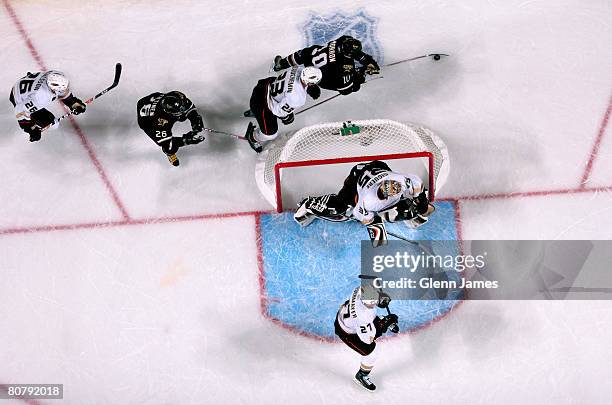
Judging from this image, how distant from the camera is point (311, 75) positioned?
368cm

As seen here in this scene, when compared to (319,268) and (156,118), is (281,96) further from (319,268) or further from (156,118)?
(319,268)

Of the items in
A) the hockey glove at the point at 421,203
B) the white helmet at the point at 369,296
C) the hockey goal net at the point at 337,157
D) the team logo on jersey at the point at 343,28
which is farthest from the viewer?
the team logo on jersey at the point at 343,28

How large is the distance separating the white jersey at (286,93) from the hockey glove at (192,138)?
1.89 ft

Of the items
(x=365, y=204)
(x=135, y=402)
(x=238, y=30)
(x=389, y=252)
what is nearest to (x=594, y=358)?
(x=389, y=252)

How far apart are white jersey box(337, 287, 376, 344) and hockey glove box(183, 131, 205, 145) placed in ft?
4.97

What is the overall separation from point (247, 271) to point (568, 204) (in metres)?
2.16

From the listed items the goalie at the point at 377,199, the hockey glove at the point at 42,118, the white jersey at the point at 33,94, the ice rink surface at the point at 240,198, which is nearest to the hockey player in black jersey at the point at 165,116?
the ice rink surface at the point at 240,198

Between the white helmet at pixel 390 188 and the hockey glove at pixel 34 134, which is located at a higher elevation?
the white helmet at pixel 390 188

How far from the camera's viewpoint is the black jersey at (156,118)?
380 cm

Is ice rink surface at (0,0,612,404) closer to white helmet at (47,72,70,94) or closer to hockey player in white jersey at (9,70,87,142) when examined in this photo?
hockey player in white jersey at (9,70,87,142)

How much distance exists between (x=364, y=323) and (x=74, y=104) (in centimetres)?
237

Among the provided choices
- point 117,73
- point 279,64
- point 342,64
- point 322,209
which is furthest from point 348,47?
point 117,73

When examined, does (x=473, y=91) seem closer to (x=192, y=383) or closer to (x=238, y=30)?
(x=238, y=30)

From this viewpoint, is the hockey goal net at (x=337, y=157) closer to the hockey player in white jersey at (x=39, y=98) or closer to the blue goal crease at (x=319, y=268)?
the blue goal crease at (x=319, y=268)
